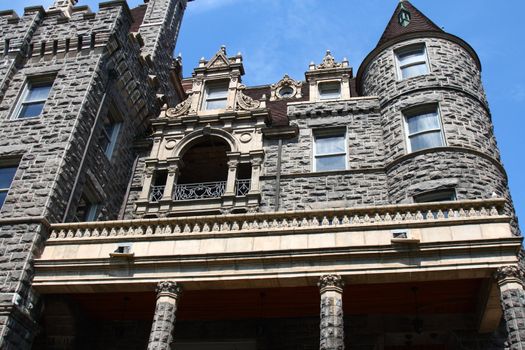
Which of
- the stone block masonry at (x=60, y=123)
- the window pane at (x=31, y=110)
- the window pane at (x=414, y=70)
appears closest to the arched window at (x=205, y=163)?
the stone block masonry at (x=60, y=123)

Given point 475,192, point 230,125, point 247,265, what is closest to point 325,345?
point 247,265

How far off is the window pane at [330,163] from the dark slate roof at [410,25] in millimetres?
5191

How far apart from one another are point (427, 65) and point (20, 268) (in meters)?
14.3

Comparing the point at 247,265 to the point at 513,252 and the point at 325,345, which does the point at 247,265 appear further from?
the point at 513,252

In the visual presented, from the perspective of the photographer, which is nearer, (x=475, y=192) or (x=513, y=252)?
(x=513, y=252)

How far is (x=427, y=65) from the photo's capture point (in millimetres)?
20625

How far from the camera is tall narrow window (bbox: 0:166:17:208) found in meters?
17.1

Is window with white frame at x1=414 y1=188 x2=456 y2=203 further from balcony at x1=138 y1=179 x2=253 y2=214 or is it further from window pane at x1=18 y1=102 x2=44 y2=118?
window pane at x1=18 y1=102 x2=44 y2=118

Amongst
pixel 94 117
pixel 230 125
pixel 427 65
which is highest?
pixel 427 65

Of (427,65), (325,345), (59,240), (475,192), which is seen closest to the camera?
(325,345)

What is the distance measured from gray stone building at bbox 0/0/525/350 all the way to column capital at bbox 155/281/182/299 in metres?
0.05

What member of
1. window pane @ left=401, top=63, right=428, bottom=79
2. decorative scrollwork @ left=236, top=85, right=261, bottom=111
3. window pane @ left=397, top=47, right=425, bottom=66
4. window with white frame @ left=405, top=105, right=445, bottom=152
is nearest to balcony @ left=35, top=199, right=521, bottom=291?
window with white frame @ left=405, top=105, right=445, bottom=152

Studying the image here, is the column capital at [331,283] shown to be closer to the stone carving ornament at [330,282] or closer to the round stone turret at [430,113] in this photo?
the stone carving ornament at [330,282]

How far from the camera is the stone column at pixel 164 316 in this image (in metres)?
13.0
